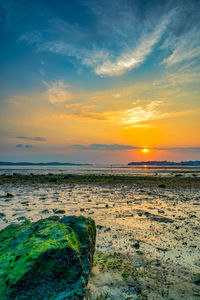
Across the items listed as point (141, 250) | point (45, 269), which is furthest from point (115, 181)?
point (45, 269)

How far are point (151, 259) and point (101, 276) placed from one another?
159 centimetres

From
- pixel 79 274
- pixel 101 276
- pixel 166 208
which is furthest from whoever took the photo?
pixel 166 208

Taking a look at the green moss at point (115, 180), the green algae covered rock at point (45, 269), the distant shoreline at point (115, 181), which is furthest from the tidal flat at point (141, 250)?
the green moss at point (115, 180)

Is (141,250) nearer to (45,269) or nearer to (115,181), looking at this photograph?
(45,269)

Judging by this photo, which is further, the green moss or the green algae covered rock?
the green moss

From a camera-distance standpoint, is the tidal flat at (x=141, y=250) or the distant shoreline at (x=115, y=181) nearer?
the tidal flat at (x=141, y=250)

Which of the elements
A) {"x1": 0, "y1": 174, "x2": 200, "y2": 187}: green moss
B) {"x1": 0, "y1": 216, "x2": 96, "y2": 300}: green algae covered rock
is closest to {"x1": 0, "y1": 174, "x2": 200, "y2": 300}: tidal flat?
{"x1": 0, "y1": 216, "x2": 96, "y2": 300}: green algae covered rock

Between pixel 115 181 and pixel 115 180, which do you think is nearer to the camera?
pixel 115 181

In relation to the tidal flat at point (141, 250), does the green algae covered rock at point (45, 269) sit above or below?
above

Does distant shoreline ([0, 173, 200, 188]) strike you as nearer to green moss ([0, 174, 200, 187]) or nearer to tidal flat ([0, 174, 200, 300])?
green moss ([0, 174, 200, 187])

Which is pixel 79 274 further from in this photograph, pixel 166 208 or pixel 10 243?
pixel 166 208

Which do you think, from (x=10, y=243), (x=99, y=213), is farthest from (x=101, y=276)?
(x=99, y=213)

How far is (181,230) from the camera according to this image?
23.1 ft

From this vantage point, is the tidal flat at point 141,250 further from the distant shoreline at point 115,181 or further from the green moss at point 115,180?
the green moss at point 115,180
